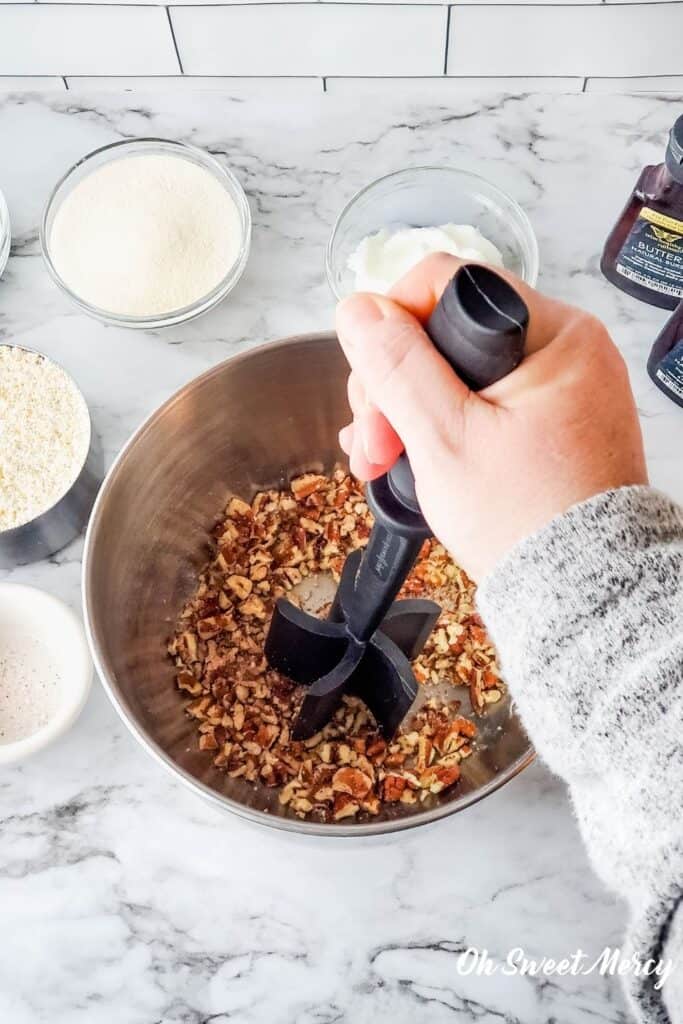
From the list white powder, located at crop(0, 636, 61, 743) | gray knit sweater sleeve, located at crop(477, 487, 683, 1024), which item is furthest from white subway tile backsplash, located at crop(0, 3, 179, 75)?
gray knit sweater sleeve, located at crop(477, 487, 683, 1024)

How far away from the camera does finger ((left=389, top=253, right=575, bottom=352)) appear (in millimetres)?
572

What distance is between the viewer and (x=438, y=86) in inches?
42.1

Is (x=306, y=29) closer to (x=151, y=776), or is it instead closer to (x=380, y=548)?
(x=380, y=548)

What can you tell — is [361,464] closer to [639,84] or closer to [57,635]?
[57,635]

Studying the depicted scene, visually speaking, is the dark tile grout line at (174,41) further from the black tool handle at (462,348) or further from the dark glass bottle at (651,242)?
the black tool handle at (462,348)

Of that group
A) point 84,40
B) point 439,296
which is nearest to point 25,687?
point 439,296

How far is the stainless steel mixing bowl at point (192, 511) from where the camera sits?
0.77 meters

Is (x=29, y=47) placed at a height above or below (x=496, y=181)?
above

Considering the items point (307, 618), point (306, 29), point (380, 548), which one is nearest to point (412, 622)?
point (307, 618)

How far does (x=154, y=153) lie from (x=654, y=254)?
1.73 ft

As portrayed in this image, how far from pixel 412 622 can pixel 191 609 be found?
0.71 ft

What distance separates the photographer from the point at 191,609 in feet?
3.06

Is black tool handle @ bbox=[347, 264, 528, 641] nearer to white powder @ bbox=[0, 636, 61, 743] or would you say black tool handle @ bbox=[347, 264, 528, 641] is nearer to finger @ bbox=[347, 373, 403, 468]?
finger @ bbox=[347, 373, 403, 468]

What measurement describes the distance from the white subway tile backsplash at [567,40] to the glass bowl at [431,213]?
0.42ft
